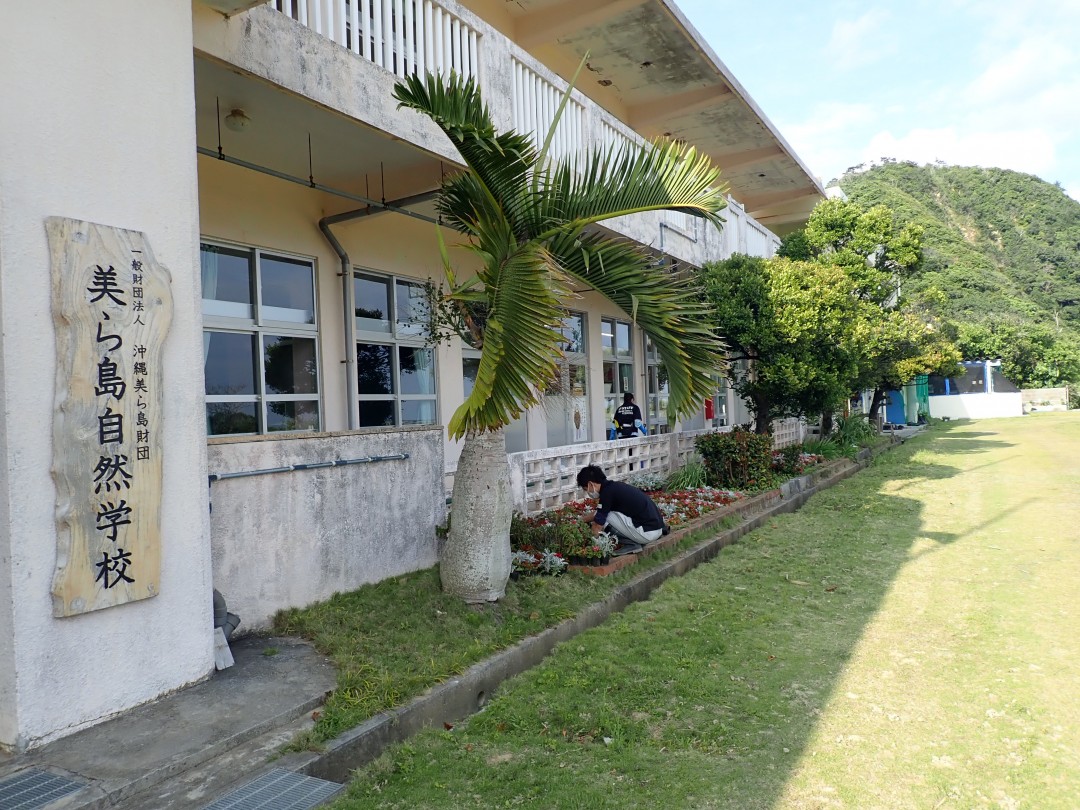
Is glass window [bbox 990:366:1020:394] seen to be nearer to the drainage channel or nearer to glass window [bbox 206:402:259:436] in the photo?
the drainage channel

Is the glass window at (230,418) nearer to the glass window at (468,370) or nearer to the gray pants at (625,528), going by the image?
the glass window at (468,370)

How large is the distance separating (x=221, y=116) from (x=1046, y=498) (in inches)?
489

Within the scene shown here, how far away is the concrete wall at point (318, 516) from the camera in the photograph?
492 centimetres

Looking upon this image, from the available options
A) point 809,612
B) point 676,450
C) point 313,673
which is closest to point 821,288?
point 676,450

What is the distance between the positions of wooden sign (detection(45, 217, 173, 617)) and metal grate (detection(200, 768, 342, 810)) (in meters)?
1.20

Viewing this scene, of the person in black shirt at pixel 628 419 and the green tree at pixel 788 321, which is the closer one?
the green tree at pixel 788 321

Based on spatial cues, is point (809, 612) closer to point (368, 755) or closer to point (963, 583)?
point (963, 583)

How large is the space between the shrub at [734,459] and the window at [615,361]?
3.08 metres

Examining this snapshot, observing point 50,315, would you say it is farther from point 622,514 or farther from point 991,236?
point 991,236

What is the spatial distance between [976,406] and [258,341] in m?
44.3

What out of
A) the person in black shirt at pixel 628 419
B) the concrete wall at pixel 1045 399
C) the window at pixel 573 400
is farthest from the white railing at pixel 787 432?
the concrete wall at pixel 1045 399

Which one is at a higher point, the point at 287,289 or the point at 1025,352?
the point at 1025,352

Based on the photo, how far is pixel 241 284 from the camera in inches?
306

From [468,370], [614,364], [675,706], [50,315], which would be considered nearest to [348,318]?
[468,370]
